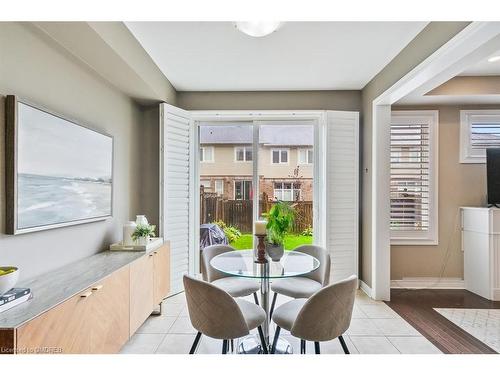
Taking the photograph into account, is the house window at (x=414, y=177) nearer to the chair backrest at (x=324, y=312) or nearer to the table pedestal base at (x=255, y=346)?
the table pedestal base at (x=255, y=346)

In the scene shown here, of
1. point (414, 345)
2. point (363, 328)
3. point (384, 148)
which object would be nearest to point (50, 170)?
point (363, 328)

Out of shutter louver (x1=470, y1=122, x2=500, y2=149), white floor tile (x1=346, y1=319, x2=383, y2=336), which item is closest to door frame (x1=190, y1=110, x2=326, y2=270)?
white floor tile (x1=346, y1=319, x2=383, y2=336)

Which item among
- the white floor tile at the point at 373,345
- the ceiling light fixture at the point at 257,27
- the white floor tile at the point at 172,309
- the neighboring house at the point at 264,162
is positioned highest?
the ceiling light fixture at the point at 257,27

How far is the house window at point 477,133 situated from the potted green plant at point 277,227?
9.81 feet

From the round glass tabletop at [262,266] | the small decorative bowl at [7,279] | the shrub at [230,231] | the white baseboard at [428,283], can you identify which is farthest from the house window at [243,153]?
the small decorative bowl at [7,279]

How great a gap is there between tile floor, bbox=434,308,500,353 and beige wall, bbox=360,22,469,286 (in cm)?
87

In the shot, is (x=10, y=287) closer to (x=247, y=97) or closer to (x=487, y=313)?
(x=247, y=97)

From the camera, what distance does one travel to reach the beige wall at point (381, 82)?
7.11 feet

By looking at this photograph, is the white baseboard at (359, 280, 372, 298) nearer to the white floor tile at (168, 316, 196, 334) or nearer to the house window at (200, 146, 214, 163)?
the white floor tile at (168, 316, 196, 334)

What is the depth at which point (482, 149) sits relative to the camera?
385cm

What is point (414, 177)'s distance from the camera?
3.88 metres

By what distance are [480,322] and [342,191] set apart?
1885 millimetres

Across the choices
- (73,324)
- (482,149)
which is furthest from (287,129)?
(73,324)

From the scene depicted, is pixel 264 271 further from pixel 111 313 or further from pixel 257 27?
pixel 257 27
